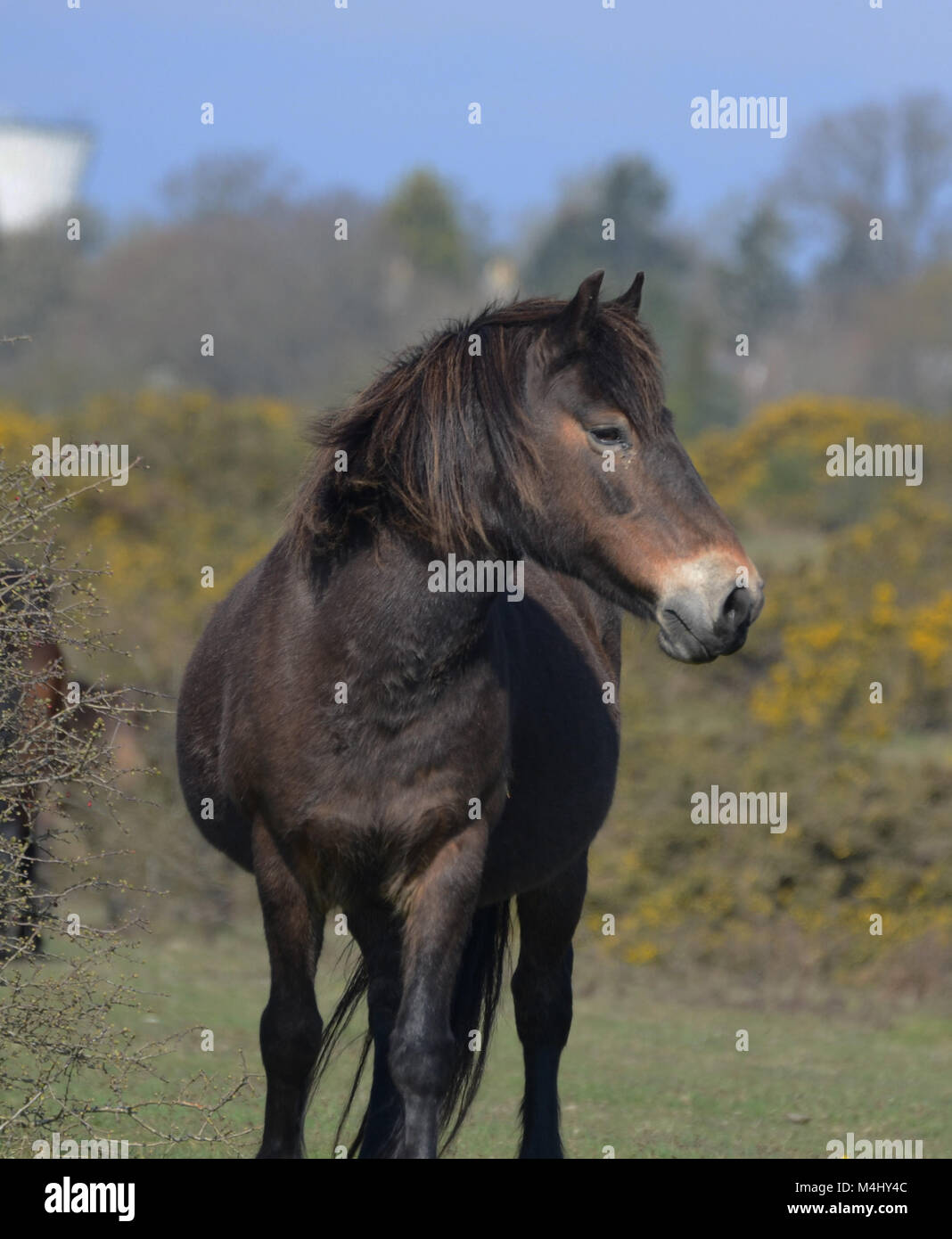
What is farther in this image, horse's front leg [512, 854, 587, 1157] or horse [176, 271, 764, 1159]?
horse's front leg [512, 854, 587, 1157]

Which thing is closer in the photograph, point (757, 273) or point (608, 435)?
point (608, 435)

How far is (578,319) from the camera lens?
14.5 feet

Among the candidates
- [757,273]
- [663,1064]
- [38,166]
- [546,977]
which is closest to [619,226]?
[757,273]

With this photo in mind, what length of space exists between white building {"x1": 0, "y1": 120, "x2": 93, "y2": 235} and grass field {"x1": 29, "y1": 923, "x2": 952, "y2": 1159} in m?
67.2

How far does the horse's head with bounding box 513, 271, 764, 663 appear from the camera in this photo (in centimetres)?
418

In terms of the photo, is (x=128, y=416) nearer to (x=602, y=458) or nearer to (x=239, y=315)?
(x=602, y=458)

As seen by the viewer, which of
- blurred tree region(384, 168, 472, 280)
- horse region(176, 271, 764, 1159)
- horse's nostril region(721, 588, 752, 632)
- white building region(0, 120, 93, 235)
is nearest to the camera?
horse's nostril region(721, 588, 752, 632)

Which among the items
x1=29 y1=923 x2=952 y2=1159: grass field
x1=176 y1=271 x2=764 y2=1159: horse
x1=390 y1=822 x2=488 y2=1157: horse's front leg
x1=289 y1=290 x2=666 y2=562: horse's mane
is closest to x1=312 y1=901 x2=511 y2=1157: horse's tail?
x1=29 y1=923 x2=952 y2=1159: grass field

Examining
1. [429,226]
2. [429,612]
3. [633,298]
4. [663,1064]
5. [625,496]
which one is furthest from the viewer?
[429,226]

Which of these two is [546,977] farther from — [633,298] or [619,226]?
[619,226]

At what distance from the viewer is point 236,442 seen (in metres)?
23.8

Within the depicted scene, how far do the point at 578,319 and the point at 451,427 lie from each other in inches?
18.5

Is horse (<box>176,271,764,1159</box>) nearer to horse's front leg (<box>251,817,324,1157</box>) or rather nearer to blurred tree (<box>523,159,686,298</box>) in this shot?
horse's front leg (<box>251,817,324,1157</box>)

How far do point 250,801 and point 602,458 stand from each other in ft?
4.74
